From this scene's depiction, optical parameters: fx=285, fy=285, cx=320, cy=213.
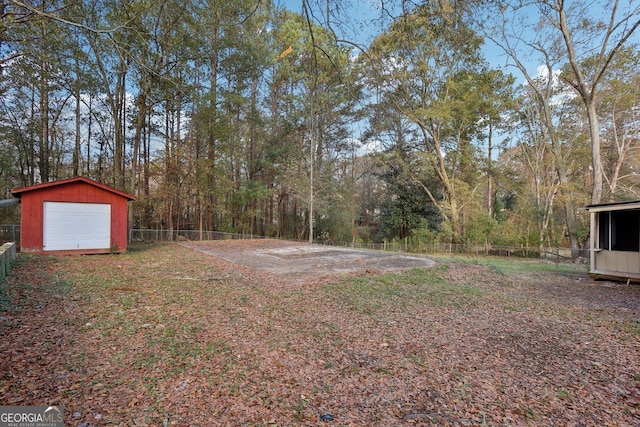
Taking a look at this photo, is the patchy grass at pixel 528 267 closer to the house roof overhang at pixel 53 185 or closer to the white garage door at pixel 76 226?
the white garage door at pixel 76 226

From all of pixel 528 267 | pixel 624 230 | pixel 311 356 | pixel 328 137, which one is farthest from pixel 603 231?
pixel 328 137

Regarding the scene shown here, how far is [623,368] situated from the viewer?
2.49 metres

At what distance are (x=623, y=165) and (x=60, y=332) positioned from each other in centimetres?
2570

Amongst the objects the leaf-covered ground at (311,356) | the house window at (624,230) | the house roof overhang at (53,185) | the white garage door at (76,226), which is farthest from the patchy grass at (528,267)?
the house roof overhang at (53,185)

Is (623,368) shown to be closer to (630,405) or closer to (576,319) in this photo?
(630,405)

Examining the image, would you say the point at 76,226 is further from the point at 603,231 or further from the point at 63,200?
the point at 603,231

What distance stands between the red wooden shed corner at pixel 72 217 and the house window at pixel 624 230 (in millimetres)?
14025

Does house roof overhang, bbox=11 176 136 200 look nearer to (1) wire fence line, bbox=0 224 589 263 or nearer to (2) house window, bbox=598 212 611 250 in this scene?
(1) wire fence line, bbox=0 224 589 263

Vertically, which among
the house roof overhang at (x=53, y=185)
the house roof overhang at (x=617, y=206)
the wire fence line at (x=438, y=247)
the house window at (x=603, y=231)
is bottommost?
the wire fence line at (x=438, y=247)

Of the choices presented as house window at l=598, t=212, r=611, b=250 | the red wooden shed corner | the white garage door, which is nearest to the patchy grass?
house window at l=598, t=212, r=611, b=250

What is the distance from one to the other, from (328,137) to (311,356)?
1772 centimetres

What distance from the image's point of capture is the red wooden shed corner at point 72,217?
7.93 m

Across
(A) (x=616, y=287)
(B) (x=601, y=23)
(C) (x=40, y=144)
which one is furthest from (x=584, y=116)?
(C) (x=40, y=144)

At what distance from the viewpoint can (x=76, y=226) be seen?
867cm
